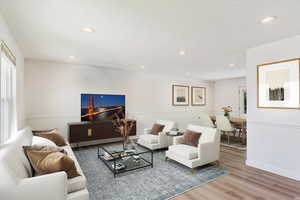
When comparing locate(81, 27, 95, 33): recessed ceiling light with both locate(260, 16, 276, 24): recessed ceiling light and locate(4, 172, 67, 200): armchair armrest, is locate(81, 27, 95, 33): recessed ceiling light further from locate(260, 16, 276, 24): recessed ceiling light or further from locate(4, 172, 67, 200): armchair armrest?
locate(260, 16, 276, 24): recessed ceiling light

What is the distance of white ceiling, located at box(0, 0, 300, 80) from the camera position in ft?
5.84

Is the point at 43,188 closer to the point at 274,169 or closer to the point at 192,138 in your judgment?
the point at 192,138

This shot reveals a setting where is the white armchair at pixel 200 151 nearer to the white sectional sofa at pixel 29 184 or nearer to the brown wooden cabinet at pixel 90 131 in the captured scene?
the white sectional sofa at pixel 29 184

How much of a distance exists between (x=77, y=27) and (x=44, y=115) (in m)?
3.01

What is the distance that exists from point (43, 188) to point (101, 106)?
11.6 ft

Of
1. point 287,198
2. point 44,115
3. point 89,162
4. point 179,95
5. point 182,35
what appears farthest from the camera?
point 179,95

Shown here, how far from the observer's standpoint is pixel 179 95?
22.3 ft

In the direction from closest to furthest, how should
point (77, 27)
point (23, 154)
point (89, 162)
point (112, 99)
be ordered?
point (23, 154) → point (77, 27) → point (89, 162) → point (112, 99)

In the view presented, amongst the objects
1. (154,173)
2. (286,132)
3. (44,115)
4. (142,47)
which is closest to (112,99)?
(44,115)

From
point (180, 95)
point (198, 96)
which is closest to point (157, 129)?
point (180, 95)

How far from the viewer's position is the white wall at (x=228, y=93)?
22.9ft

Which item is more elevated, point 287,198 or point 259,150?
point 259,150

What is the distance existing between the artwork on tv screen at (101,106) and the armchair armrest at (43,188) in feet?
10.9

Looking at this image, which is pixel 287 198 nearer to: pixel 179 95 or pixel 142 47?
pixel 142 47
